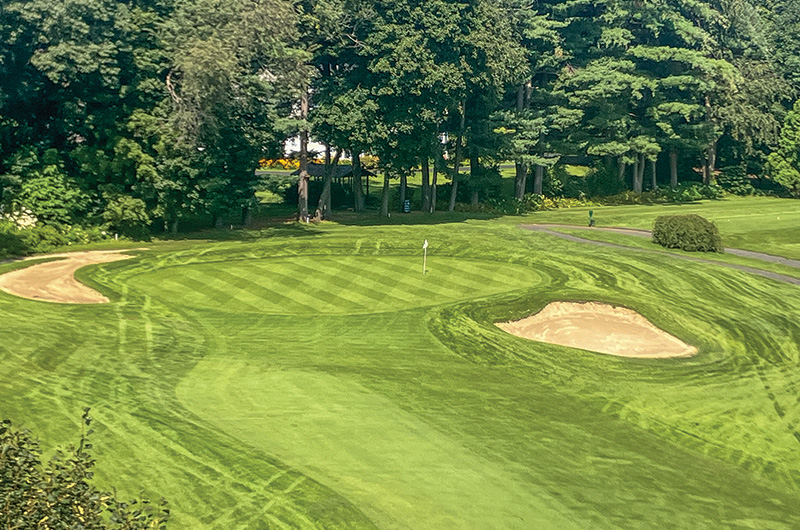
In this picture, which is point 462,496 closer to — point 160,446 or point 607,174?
point 160,446

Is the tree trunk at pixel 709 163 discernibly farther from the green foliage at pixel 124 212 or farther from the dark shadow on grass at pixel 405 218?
the green foliage at pixel 124 212

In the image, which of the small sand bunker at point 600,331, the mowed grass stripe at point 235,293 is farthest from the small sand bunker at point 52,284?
the small sand bunker at point 600,331

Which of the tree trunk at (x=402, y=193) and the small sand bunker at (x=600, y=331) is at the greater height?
the tree trunk at (x=402, y=193)

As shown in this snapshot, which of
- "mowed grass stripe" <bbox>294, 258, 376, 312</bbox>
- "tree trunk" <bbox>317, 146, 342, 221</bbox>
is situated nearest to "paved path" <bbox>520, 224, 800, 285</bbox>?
"tree trunk" <bbox>317, 146, 342, 221</bbox>

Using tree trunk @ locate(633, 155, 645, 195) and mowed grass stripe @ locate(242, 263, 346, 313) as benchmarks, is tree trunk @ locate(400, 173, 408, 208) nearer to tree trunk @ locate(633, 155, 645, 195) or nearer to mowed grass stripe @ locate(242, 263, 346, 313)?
tree trunk @ locate(633, 155, 645, 195)

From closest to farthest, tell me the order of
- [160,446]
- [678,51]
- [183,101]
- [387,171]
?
1. [160,446]
2. [183,101]
3. [387,171]
4. [678,51]

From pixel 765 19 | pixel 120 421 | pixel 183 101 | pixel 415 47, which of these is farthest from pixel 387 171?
pixel 765 19
